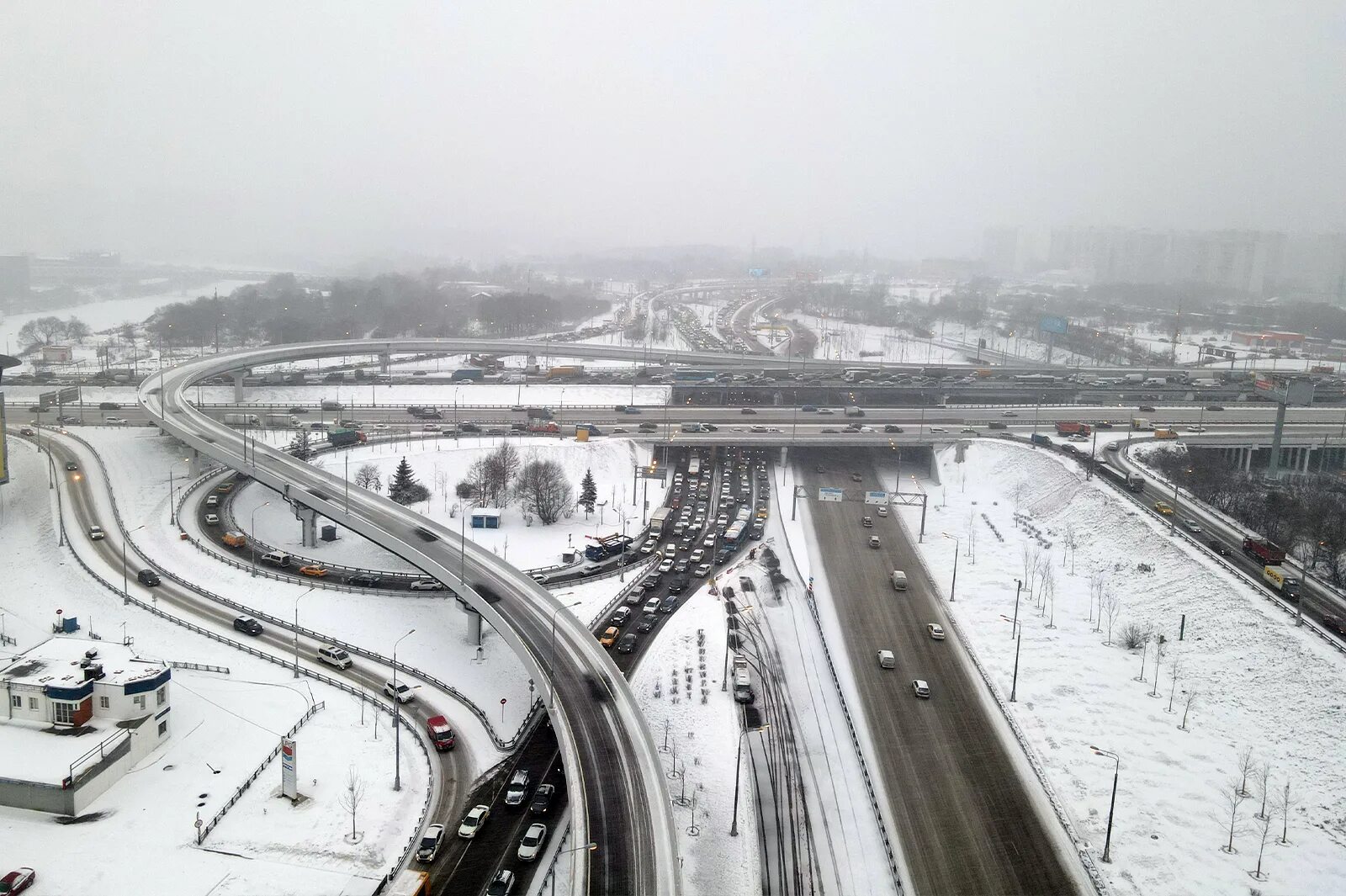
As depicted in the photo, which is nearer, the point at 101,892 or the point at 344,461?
the point at 101,892

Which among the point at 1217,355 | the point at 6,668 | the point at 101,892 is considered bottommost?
the point at 101,892

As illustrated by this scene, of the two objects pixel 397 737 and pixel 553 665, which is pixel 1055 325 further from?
pixel 397 737

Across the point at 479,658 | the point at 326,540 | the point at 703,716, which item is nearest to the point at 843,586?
the point at 703,716

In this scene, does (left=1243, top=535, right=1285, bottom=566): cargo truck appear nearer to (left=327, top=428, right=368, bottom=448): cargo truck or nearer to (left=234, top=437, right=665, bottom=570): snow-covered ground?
(left=234, top=437, right=665, bottom=570): snow-covered ground

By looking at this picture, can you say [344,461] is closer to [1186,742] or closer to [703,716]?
[703,716]

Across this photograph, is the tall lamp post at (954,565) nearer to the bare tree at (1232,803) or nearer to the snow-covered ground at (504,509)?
the bare tree at (1232,803)

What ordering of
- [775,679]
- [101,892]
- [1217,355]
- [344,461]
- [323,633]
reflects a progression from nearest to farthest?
[101,892], [775,679], [323,633], [344,461], [1217,355]

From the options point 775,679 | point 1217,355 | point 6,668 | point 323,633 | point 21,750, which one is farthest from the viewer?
point 1217,355

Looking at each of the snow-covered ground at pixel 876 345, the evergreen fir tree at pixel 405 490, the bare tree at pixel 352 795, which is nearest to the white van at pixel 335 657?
the bare tree at pixel 352 795
